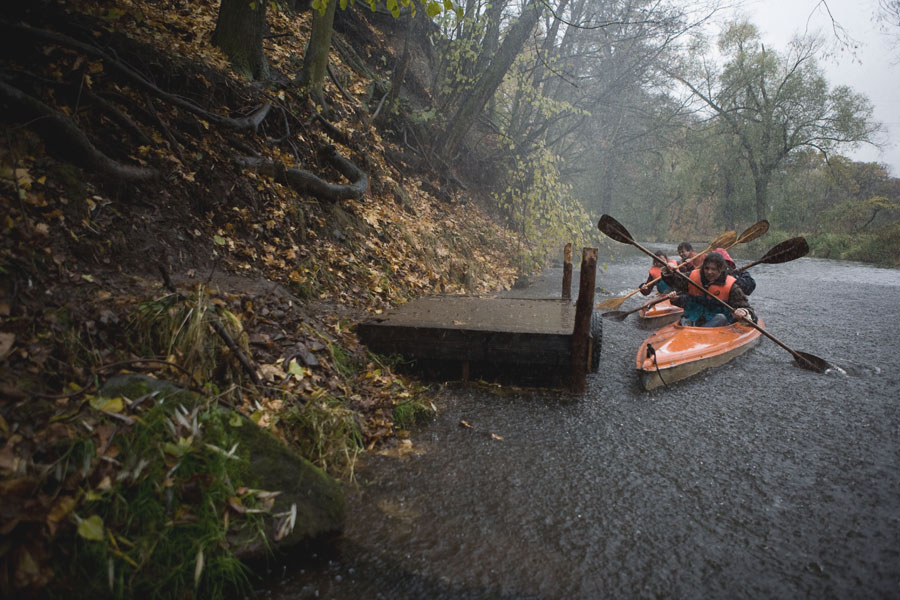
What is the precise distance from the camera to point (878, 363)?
21.2 feet

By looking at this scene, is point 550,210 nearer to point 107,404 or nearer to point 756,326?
point 756,326

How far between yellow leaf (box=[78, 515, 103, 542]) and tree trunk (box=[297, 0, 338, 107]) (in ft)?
23.4

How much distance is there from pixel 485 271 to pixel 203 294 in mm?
7354

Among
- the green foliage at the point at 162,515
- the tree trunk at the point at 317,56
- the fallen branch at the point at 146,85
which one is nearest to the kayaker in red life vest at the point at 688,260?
the tree trunk at the point at 317,56

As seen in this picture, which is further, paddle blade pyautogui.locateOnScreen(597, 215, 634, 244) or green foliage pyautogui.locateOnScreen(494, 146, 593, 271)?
green foliage pyautogui.locateOnScreen(494, 146, 593, 271)

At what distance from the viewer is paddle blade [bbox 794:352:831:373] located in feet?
19.5

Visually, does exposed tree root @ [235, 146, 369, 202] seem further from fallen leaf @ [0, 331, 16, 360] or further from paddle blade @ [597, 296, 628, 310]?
paddle blade @ [597, 296, 628, 310]

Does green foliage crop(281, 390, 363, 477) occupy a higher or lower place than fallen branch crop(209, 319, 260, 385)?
lower

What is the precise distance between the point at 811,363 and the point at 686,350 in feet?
6.43

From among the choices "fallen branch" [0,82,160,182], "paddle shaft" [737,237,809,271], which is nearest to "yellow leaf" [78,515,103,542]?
"fallen branch" [0,82,160,182]

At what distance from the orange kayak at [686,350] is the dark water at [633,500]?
0.69ft

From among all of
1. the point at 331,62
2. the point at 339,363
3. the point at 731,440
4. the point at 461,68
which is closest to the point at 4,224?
the point at 339,363

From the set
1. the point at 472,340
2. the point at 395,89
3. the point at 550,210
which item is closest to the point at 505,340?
the point at 472,340

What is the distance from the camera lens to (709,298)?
21.8 ft
